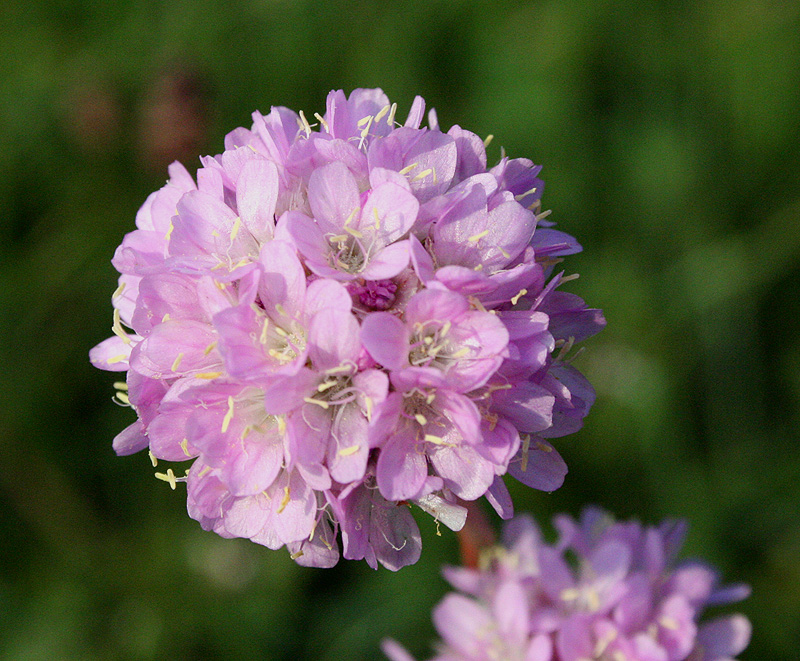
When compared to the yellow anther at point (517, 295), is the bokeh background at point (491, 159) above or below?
below

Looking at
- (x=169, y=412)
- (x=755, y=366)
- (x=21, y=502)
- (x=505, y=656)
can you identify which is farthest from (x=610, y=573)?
(x=21, y=502)

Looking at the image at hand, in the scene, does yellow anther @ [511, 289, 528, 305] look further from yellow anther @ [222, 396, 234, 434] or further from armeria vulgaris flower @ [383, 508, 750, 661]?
armeria vulgaris flower @ [383, 508, 750, 661]

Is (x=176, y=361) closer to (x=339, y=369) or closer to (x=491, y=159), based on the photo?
(x=339, y=369)

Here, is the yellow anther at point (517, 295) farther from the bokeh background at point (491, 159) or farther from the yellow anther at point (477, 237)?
the bokeh background at point (491, 159)

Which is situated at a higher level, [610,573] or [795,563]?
[610,573]

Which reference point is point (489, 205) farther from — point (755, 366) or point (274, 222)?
point (755, 366)

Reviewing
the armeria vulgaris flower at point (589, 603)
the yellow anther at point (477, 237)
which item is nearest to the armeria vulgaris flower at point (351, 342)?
the yellow anther at point (477, 237)
